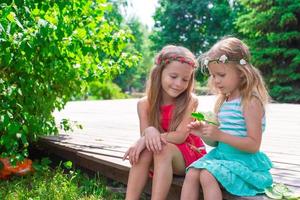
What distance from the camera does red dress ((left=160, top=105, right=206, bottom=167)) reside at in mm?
3094

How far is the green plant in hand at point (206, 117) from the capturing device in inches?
107

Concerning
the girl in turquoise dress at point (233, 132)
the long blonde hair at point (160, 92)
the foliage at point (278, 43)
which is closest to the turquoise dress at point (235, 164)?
the girl in turquoise dress at point (233, 132)

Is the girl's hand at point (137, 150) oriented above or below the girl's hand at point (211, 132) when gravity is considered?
below

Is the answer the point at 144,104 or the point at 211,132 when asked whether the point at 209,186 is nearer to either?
the point at 211,132

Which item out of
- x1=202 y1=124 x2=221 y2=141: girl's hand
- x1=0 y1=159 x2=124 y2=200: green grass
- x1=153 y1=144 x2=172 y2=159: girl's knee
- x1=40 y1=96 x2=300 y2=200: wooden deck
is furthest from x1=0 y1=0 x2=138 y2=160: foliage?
x1=202 y1=124 x2=221 y2=141: girl's hand

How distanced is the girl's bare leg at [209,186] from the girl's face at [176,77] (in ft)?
2.15

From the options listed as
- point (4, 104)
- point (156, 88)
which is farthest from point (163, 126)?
point (4, 104)

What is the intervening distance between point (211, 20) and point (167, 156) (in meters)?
27.0

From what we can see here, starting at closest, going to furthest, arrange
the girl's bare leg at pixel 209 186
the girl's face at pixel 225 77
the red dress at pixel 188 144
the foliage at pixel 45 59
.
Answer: the girl's bare leg at pixel 209 186 → the girl's face at pixel 225 77 → the red dress at pixel 188 144 → the foliage at pixel 45 59

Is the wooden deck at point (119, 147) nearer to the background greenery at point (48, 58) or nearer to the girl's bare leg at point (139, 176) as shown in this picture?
the girl's bare leg at point (139, 176)

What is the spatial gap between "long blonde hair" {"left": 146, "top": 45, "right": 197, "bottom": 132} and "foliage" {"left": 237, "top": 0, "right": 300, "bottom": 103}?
13.1 meters

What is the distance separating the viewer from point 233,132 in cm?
283

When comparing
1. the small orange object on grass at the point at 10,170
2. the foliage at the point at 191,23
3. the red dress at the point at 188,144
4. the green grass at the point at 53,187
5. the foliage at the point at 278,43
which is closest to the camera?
the red dress at the point at 188,144

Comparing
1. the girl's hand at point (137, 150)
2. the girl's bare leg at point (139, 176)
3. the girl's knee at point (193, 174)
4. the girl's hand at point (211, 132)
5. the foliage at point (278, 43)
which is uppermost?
the foliage at point (278, 43)
